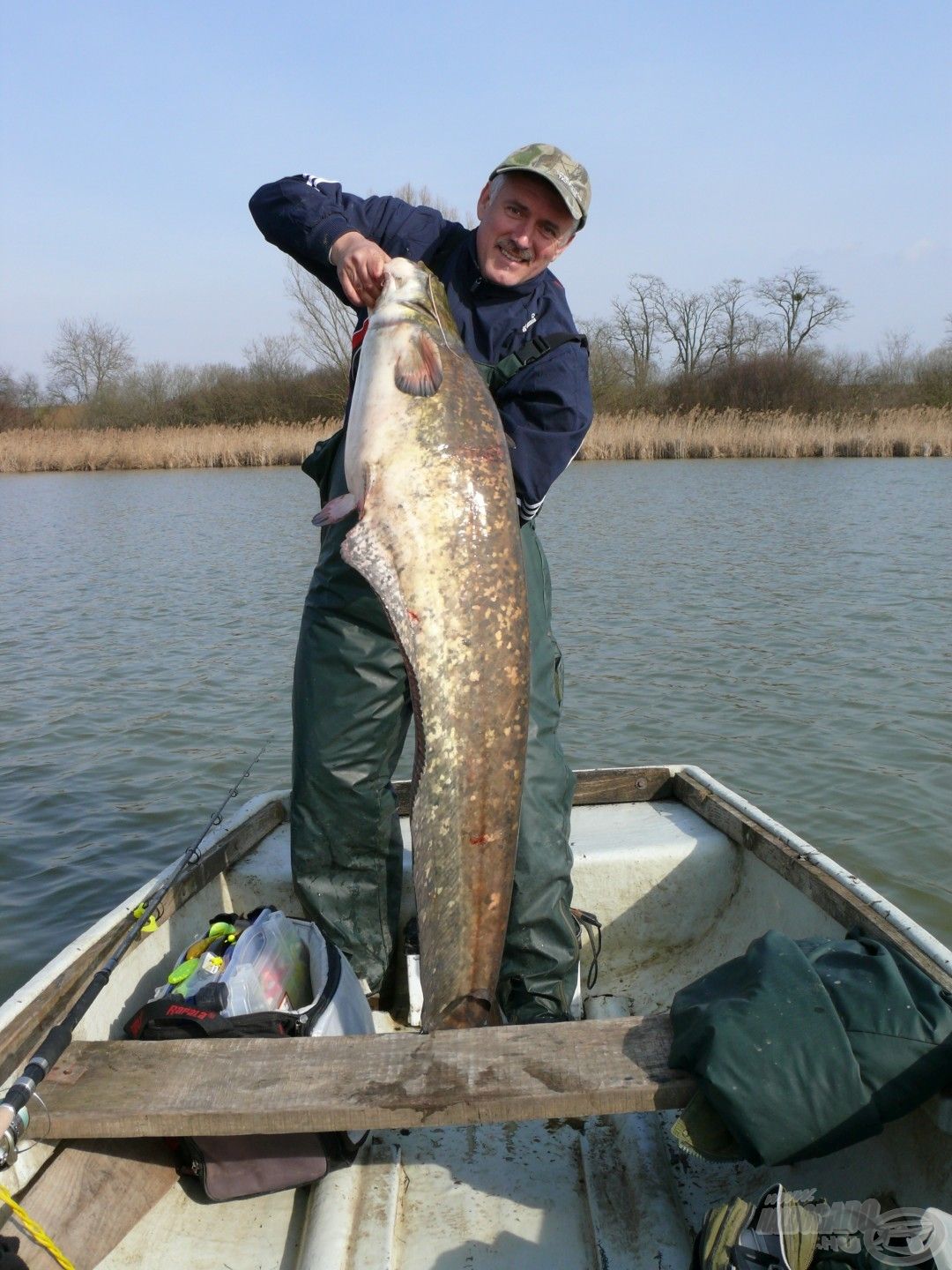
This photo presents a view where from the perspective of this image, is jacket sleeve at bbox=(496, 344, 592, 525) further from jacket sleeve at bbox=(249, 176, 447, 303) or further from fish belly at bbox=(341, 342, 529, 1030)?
jacket sleeve at bbox=(249, 176, 447, 303)

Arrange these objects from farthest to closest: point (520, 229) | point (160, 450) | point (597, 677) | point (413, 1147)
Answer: point (160, 450) < point (597, 677) < point (520, 229) < point (413, 1147)

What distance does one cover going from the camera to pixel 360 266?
290 centimetres

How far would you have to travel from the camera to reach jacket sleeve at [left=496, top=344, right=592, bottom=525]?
10.6 ft

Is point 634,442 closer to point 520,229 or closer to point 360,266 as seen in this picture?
Result: point 520,229

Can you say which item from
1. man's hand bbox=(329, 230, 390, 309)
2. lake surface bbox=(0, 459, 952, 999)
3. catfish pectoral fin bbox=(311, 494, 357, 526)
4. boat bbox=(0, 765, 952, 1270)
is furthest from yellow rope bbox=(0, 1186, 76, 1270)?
lake surface bbox=(0, 459, 952, 999)

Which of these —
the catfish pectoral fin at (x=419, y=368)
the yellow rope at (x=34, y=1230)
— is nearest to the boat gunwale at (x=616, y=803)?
the yellow rope at (x=34, y=1230)

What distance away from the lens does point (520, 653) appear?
280cm

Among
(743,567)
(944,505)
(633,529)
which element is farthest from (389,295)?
(944,505)

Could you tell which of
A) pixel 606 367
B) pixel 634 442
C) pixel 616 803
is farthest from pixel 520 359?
pixel 606 367

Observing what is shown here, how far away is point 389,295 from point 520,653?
1.04 m

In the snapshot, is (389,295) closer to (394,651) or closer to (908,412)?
(394,651)

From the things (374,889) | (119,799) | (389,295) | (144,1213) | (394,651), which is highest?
(389,295)

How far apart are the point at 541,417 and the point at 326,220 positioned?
88 centimetres

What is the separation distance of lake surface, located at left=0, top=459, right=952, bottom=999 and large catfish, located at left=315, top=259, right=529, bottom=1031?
2944 millimetres
